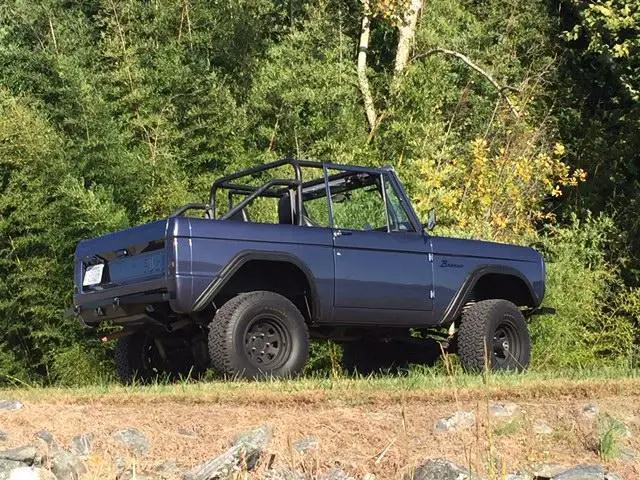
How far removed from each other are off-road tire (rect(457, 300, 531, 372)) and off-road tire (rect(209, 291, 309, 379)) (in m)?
1.65

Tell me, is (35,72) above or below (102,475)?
above

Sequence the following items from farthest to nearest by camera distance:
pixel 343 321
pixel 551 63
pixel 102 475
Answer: pixel 551 63, pixel 343 321, pixel 102 475

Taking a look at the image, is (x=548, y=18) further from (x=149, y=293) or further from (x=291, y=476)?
(x=291, y=476)

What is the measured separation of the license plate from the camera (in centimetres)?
739

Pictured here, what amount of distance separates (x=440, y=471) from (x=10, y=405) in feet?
7.71

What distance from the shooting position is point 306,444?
15.9ft

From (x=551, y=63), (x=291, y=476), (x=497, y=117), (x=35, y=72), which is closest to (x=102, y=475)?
(x=291, y=476)

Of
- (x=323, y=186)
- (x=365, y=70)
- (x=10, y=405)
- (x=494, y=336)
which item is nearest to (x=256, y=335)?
(x=323, y=186)

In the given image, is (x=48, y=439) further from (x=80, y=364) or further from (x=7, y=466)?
(x=80, y=364)

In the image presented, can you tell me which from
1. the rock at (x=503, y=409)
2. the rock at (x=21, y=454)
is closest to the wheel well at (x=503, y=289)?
the rock at (x=503, y=409)

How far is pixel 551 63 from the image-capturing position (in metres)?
19.0

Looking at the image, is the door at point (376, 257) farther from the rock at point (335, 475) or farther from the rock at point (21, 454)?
the rock at point (21, 454)

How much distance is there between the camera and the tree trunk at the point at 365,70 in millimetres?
17062

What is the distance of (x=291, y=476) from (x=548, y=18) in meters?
16.7
